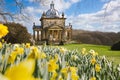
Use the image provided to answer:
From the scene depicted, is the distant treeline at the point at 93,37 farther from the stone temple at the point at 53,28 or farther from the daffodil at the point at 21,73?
the daffodil at the point at 21,73

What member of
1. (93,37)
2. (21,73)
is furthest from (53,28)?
(21,73)

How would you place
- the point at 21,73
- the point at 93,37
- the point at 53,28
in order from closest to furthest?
the point at 21,73, the point at 93,37, the point at 53,28

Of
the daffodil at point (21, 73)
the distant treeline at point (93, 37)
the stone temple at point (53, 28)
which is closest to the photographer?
the daffodil at point (21, 73)

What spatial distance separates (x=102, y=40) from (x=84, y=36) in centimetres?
741

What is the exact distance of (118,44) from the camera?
1309 inches

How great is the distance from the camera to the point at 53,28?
86438mm

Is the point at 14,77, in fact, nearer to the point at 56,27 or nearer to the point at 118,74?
the point at 118,74

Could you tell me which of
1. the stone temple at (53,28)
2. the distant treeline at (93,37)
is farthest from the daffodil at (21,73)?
the stone temple at (53,28)

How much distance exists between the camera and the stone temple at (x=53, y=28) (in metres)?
85.9

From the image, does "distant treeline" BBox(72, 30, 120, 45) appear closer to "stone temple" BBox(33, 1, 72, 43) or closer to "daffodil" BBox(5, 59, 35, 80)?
"stone temple" BBox(33, 1, 72, 43)

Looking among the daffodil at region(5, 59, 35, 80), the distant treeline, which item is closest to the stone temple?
the distant treeline

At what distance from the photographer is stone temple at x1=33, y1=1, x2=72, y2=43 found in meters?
85.9

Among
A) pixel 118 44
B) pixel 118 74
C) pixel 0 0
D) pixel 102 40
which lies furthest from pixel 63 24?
pixel 118 74

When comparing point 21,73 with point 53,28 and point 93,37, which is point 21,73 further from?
point 53,28
